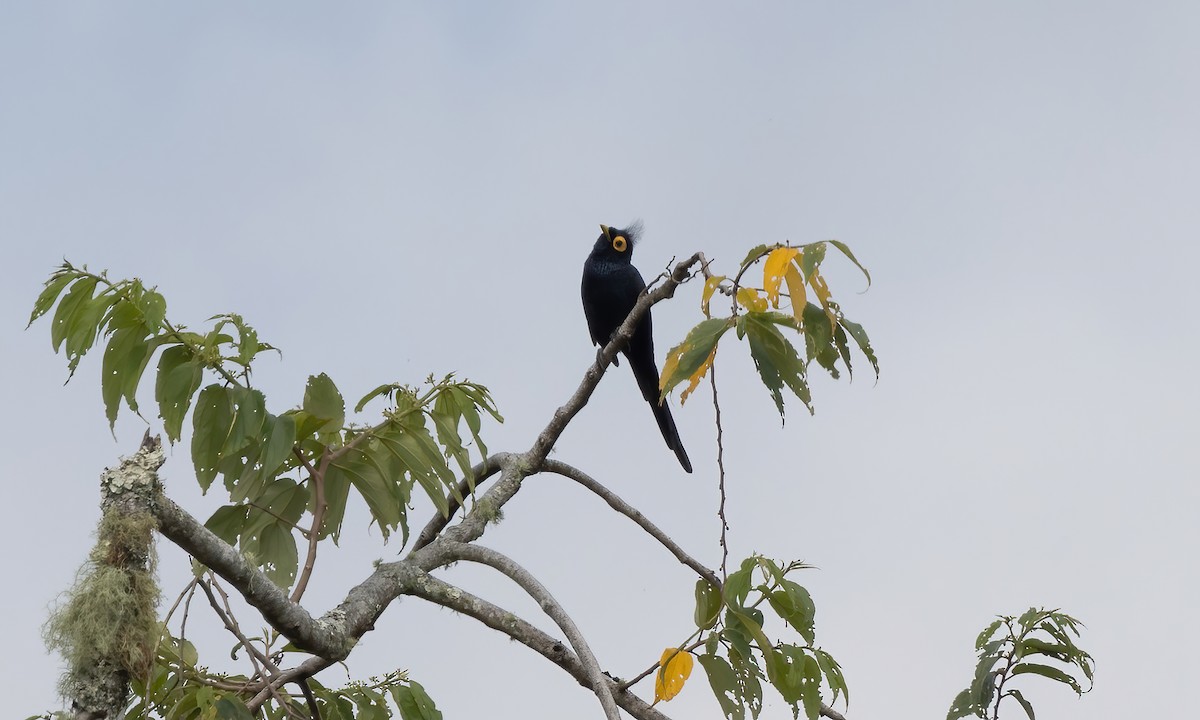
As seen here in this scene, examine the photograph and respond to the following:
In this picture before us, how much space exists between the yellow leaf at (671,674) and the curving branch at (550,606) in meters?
0.18

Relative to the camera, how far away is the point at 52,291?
2.34 metres

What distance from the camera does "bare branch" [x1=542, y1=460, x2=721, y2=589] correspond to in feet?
10.5

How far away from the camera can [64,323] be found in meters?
2.32

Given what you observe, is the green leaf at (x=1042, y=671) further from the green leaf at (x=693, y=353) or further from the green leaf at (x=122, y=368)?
the green leaf at (x=122, y=368)

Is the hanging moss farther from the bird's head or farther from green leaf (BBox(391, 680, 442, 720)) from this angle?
the bird's head

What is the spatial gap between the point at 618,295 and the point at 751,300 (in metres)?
4.00

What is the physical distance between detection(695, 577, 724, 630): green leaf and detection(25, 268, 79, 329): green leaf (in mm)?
1505

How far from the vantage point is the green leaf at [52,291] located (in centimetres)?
234

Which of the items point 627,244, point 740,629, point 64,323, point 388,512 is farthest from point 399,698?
point 627,244

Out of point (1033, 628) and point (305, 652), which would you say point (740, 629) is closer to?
point (1033, 628)

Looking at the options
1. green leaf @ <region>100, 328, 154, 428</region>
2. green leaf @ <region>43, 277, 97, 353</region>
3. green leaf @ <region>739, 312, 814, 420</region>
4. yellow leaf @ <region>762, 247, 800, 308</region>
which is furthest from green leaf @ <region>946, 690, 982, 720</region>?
green leaf @ <region>43, 277, 97, 353</region>

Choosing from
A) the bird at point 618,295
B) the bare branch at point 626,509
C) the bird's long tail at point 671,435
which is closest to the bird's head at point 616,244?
the bird at point 618,295

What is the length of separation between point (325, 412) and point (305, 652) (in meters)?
0.58

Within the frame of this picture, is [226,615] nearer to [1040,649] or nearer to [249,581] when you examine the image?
[249,581]
